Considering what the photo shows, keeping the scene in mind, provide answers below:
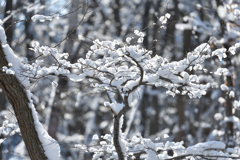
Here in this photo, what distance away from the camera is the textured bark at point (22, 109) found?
3.84m

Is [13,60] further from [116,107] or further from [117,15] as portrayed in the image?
[117,15]

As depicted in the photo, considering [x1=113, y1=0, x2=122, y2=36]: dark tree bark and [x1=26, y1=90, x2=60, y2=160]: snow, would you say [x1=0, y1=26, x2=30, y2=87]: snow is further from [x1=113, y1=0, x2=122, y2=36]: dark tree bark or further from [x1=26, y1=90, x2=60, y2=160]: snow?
[x1=113, y1=0, x2=122, y2=36]: dark tree bark

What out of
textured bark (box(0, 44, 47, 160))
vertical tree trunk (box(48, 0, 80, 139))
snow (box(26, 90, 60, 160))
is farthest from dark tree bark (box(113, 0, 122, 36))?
textured bark (box(0, 44, 47, 160))

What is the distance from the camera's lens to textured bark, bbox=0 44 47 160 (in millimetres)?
3836

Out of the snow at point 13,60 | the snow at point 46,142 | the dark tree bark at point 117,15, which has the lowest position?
the snow at point 46,142

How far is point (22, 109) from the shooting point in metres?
3.94

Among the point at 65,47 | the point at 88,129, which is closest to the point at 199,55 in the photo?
Result: the point at 65,47

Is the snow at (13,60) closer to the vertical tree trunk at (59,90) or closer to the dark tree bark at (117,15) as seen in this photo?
the vertical tree trunk at (59,90)

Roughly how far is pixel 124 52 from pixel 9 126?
2.52 m

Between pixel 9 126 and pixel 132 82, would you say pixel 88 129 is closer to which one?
pixel 9 126

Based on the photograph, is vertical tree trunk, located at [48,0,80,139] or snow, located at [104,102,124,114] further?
vertical tree trunk, located at [48,0,80,139]

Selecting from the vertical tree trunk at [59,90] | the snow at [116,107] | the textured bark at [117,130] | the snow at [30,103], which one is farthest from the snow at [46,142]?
the vertical tree trunk at [59,90]

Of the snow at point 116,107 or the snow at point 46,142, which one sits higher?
the snow at point 116,107

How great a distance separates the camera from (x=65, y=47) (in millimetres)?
7879
